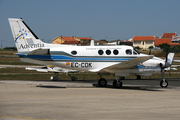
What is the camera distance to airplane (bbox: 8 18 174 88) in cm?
1983

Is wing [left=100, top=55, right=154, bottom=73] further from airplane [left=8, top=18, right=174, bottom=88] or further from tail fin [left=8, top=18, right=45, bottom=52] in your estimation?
tail fin [left=8, top=18, right=45, bottom=52]

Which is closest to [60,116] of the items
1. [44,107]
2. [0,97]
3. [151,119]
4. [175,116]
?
[44,107]

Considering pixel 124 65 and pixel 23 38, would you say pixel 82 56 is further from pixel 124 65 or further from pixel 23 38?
pixel 23 38

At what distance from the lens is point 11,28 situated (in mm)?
20219

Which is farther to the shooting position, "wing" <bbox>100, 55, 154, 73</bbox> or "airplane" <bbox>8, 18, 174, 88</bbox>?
"airplane" <bbox>8, 18, 174, 88</bbox>

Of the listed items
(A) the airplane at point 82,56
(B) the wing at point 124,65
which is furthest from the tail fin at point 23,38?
(B) the wing at point 124,65

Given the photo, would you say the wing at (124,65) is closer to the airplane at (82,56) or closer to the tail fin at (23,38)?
the airplane at (82,56)

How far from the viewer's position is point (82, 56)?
20109mm

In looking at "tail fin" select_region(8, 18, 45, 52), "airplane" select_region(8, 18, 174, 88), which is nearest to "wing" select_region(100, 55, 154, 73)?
"airplane" select_region(8, 18, 174, 88)

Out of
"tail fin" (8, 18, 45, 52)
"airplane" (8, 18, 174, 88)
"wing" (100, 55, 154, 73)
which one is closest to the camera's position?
"wing" (100, 55, 154, 73)

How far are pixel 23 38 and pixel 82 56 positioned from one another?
519cm

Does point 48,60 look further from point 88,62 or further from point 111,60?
point 111,60

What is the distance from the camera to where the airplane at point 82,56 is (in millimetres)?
19828

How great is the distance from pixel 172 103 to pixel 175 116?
10.3 ft
